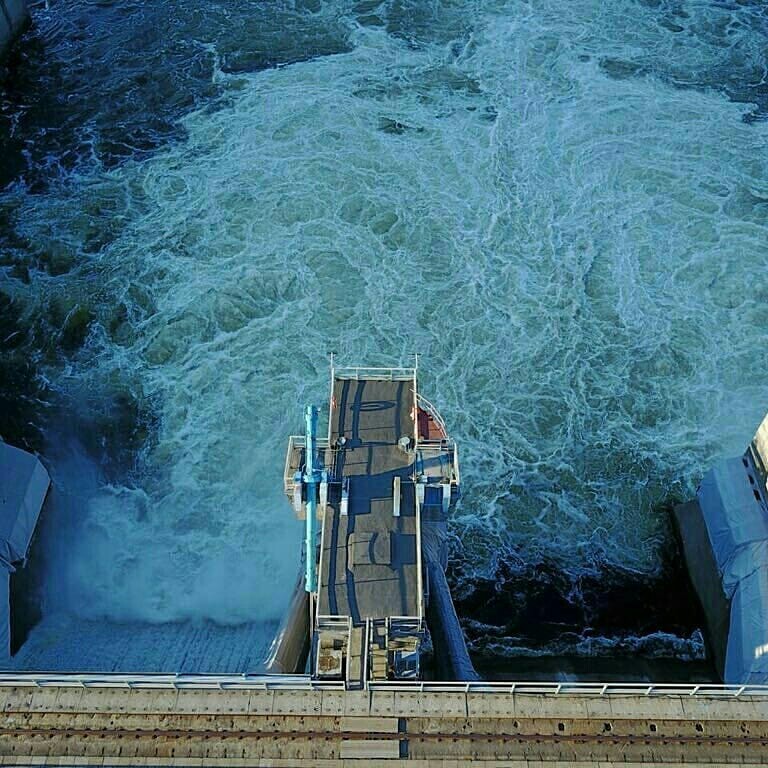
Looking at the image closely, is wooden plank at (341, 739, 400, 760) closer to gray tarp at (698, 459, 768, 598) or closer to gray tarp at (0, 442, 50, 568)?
gray tarp at (698, 459, 768, 598)

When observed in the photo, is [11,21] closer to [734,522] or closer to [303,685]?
[303,685]

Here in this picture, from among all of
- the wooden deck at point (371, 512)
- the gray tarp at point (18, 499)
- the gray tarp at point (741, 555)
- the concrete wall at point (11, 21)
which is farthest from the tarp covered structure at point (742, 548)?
the concrete wall at point (11, 21)

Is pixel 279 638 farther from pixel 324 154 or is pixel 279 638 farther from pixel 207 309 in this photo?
pixel 324 154

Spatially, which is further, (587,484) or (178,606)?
(587,484)

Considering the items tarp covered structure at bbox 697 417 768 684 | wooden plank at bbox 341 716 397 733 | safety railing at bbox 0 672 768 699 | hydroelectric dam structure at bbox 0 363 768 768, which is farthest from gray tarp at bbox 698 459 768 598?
wooden plank at bbox 341 716 397 733

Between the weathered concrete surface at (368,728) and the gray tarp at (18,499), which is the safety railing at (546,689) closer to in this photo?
the weathered concrete surface at (368,728)

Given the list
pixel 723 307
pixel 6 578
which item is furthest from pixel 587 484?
pixel 6 578

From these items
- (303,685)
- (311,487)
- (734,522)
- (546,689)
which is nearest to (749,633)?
(734,522)

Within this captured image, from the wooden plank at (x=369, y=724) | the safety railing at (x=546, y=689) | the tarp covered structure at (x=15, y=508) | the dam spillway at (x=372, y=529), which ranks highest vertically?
the dam spillway at (x=372, y=529)

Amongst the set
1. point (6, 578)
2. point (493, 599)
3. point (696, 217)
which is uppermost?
point (696, 217)
